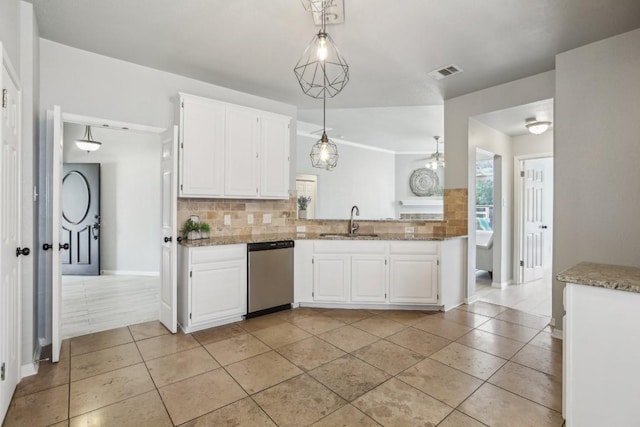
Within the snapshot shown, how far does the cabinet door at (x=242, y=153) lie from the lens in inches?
138

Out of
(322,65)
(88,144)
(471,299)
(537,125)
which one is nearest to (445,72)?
(322,65)

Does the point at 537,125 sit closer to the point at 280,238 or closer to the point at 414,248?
the point at 414,248

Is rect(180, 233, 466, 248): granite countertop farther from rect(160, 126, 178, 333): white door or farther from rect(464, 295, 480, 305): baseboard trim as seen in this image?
rect(464, 295, 480, 305): baseboard trim

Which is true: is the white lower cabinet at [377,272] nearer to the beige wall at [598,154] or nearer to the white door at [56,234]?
the beige wall at [598,154]

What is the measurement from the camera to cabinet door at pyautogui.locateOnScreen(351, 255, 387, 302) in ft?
12.4

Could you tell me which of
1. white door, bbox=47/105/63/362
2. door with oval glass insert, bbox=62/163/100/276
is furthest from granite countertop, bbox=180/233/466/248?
door with oval glass insert, bbox=62/163/100/276

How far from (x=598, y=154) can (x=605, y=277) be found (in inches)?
71.1

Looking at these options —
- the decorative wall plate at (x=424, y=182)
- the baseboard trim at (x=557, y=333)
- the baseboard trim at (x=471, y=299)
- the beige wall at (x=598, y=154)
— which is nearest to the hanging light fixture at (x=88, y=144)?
the baseboard trim at (x=471, y=299)

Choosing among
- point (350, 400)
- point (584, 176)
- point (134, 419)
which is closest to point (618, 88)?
point (584, 176)

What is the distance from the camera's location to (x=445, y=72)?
11.1 ft

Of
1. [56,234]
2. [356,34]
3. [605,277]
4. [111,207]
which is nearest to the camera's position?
[605,277]

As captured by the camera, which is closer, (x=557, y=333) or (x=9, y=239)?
(x=9, y=239)

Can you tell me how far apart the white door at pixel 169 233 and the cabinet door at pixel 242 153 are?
0.56m

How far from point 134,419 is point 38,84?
8.92ft
